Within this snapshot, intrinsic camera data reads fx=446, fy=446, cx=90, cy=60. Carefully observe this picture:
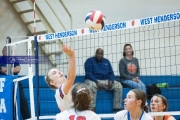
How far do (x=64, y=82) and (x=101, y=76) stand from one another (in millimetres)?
3573

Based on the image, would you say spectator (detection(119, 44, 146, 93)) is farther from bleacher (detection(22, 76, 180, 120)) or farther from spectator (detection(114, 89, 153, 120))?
spectator (detection(114, 89, 153, 120))

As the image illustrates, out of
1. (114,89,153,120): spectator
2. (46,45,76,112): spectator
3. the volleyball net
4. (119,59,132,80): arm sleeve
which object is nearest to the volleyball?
(46,45,76,112): spectator

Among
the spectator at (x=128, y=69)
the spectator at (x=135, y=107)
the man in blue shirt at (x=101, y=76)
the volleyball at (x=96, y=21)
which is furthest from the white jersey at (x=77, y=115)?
the spectator at (x=128, y=69)

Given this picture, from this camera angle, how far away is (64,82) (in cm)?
509

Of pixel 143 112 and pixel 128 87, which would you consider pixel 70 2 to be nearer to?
pixel 128 87

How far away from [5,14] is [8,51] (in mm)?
3005

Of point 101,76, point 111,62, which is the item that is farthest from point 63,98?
point 111,62

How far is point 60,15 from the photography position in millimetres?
10414

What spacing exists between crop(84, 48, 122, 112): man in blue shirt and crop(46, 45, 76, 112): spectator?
3.18 m

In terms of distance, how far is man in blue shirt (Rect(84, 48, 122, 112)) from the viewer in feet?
27.3

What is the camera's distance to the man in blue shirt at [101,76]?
8.33 m

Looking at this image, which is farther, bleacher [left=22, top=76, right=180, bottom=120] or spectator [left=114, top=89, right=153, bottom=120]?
bleacher [left=22, top=76, right=180, bottom=120]

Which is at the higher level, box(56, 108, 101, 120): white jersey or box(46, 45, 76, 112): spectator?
box(46, 45, 76, 112): spectator

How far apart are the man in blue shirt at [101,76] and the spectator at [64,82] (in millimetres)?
3175
